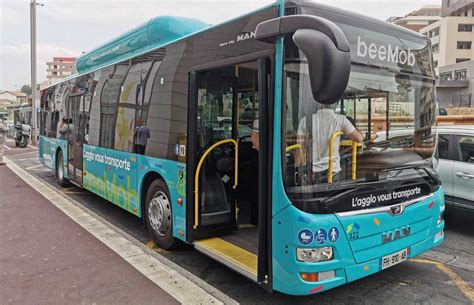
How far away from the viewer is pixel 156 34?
5938 millimetres

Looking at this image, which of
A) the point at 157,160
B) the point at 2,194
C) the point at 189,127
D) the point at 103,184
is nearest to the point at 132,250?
the point at 157,160

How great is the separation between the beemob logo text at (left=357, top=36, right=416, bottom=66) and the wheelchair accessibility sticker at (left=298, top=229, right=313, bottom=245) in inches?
64.4

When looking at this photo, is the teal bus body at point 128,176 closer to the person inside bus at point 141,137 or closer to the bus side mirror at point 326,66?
the person inside bus at point 141,137

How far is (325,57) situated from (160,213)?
3.30 metres

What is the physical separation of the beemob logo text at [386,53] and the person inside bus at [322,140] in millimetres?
638

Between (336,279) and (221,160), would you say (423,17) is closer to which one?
(221,160)

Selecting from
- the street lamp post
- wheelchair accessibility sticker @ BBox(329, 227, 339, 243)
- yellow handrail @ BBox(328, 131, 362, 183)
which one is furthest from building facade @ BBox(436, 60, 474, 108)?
wheelchair accessibility sticker @ BBox(329, 227, 339, 243)

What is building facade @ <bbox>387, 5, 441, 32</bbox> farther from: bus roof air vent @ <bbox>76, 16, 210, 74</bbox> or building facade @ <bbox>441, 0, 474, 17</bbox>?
bus roof air vent @ <bbox>76, 16, 210, 74</bbox>

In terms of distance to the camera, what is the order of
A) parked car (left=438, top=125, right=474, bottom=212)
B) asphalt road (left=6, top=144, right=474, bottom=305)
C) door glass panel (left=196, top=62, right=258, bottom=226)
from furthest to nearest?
parked car (left=438, top=125, right=474, bottom=212)
door glass panel (left=196, top=62, right=258, bottom=226)
asphalt road (left=6, top=144, right=474, bottom=305)

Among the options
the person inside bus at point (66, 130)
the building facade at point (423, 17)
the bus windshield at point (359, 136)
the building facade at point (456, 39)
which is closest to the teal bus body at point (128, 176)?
the person inside bus at point (66, 130)

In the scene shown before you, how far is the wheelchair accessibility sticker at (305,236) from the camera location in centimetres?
322

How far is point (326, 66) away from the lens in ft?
9.23

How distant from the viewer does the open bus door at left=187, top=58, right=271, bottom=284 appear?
4562mm

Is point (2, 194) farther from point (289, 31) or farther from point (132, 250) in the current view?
point (289, 31)
